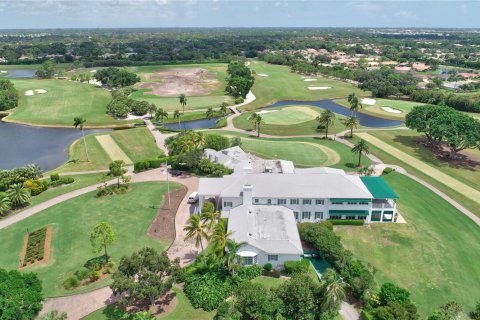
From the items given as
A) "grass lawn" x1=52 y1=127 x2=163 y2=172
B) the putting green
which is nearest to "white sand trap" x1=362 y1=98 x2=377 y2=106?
the putting green

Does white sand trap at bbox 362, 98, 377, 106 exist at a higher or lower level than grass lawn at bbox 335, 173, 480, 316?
higher

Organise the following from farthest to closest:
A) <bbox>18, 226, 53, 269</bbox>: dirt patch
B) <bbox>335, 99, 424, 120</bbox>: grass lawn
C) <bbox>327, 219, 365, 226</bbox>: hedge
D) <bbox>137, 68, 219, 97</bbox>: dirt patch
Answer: <bbox>137, 68, 219, 97</bbox>: dirt patch
<bbox>335, 99, 424, 120</bbox>: grass lawn
<bbox>327, 219, 365, 226</bbox>: hedge
<bbox>18, 226, 53, 269</bbox>: dirt patch

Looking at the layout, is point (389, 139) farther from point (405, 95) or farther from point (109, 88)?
point (109, 88)

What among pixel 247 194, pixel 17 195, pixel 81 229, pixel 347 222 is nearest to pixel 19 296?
pixel 81 229

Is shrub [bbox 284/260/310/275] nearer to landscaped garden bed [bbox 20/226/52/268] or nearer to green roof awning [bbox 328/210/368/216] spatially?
green roof awning [bbox 328/210/368/216]

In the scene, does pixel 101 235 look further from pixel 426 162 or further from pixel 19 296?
pixel 426 162

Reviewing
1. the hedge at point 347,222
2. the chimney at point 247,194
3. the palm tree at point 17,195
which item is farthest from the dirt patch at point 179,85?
the hedge at point 347,222
